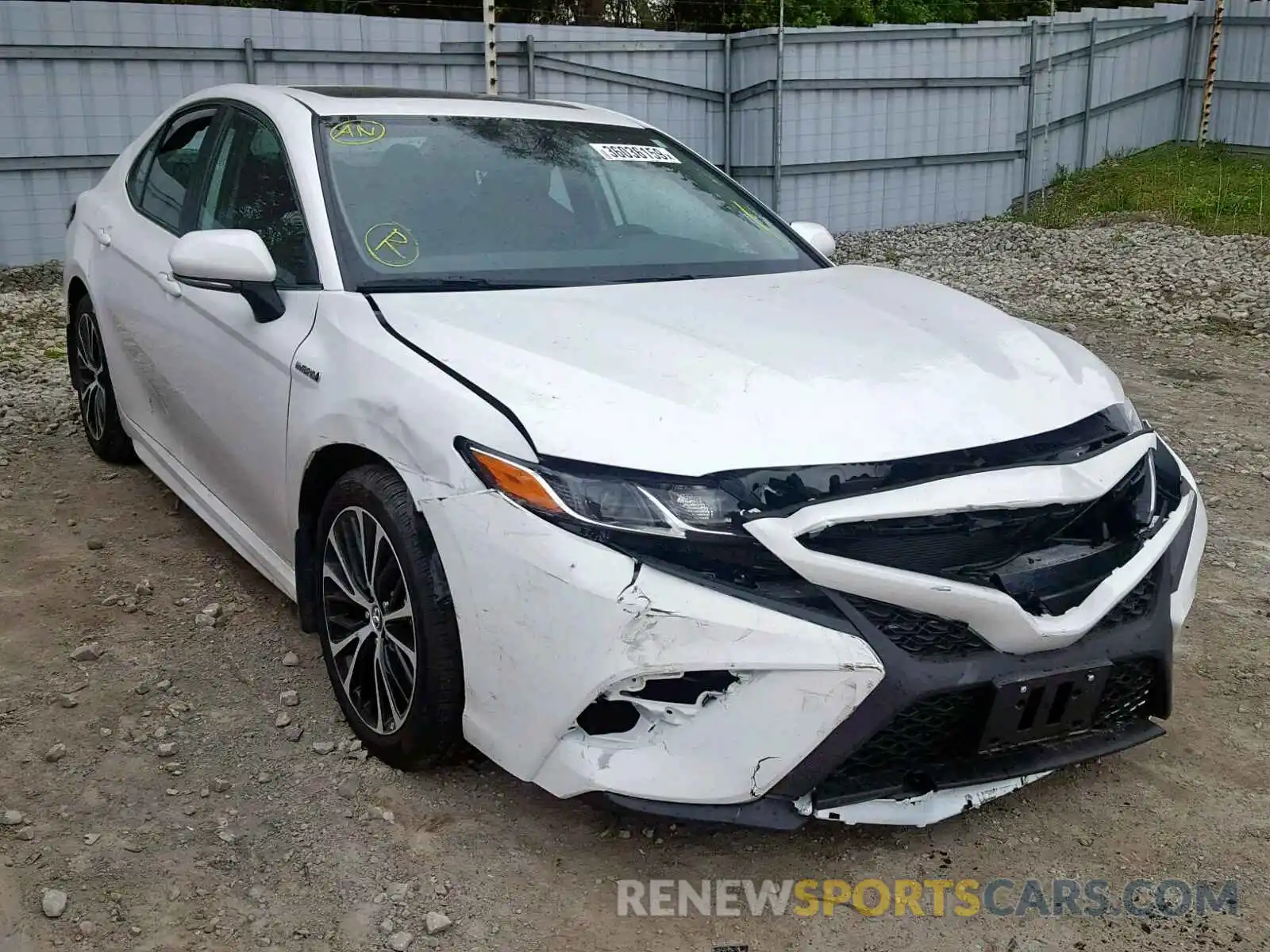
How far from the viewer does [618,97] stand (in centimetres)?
1184

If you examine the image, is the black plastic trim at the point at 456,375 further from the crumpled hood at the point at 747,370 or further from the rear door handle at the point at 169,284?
the rear door handle at the point at 169,284

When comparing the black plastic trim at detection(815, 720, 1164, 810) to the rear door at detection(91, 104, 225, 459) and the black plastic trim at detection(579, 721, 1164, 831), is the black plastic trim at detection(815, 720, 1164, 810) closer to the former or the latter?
the black plastic trim at detection(579, 721, 1164, 831)

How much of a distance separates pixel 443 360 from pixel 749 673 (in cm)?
95

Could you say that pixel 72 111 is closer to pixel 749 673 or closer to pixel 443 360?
pixel 443 360

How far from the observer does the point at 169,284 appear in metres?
3.78

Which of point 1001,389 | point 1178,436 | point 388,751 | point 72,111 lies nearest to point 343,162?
point 388,751

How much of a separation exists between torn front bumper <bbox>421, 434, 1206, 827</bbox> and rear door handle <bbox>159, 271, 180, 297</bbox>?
5.53 ft

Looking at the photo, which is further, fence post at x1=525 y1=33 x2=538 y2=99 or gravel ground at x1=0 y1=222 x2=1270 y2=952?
fence post at x1=525 y1=33 x2=538 y2=99

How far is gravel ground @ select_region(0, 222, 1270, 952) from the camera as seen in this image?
2.39 meters

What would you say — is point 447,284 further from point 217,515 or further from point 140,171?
point 140,171

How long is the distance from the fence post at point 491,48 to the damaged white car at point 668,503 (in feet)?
22.2

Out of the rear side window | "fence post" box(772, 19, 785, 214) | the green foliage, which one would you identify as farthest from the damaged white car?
the green foliage

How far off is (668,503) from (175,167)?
2.80 metres

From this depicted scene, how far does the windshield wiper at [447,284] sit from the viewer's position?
9.93ft
